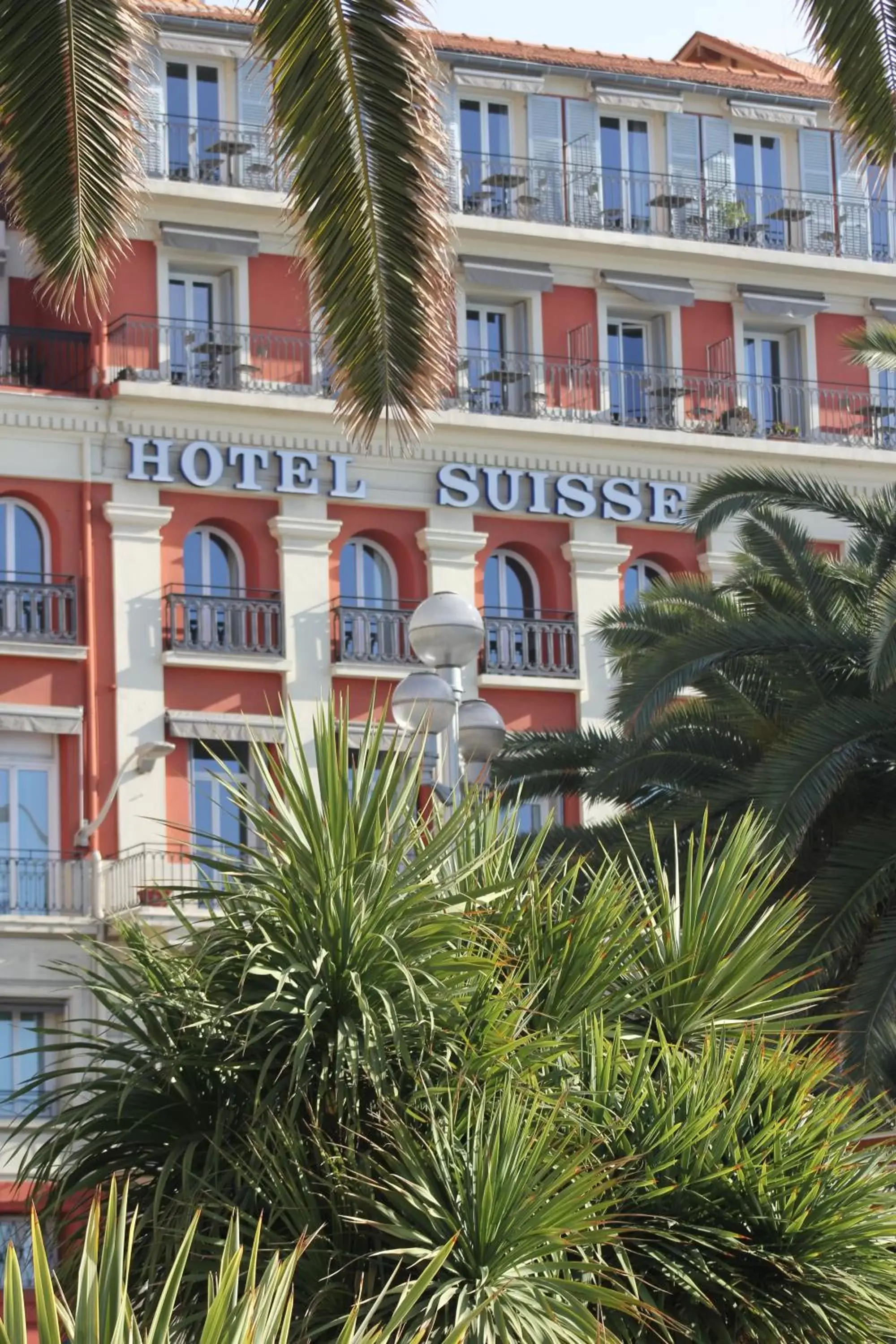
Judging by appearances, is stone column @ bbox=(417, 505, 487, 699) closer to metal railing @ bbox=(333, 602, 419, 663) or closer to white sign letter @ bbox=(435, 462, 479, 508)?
white sign letter @ bbox=(435, 462, 479, 508)

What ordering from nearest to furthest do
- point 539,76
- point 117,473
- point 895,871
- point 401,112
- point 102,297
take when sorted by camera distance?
point 401,112 → point 102,297 → point 895,871 → point 117,473 → point 539,76

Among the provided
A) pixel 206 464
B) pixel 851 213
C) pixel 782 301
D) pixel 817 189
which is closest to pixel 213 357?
pixel 206 464

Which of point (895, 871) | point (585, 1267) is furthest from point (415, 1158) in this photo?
point (895, 871)

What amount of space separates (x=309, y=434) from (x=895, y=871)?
1801 cm

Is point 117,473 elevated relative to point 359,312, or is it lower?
elevated

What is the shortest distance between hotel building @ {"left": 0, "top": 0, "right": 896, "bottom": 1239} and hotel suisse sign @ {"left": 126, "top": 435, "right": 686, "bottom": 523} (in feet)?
0.17

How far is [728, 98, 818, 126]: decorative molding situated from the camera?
44.0 m

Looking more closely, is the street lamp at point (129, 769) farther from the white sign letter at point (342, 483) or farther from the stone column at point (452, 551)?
the stone column at point (452, 551)

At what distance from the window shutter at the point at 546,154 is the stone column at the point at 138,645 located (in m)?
7.78

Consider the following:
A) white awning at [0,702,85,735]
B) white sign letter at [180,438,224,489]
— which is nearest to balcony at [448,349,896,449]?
white sign letter at [180,438,224,489]

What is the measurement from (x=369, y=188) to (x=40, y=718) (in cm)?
2658

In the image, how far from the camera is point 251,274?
1591 inches

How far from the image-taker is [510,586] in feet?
138

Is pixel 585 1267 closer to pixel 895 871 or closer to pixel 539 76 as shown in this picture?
pixel 895 871
